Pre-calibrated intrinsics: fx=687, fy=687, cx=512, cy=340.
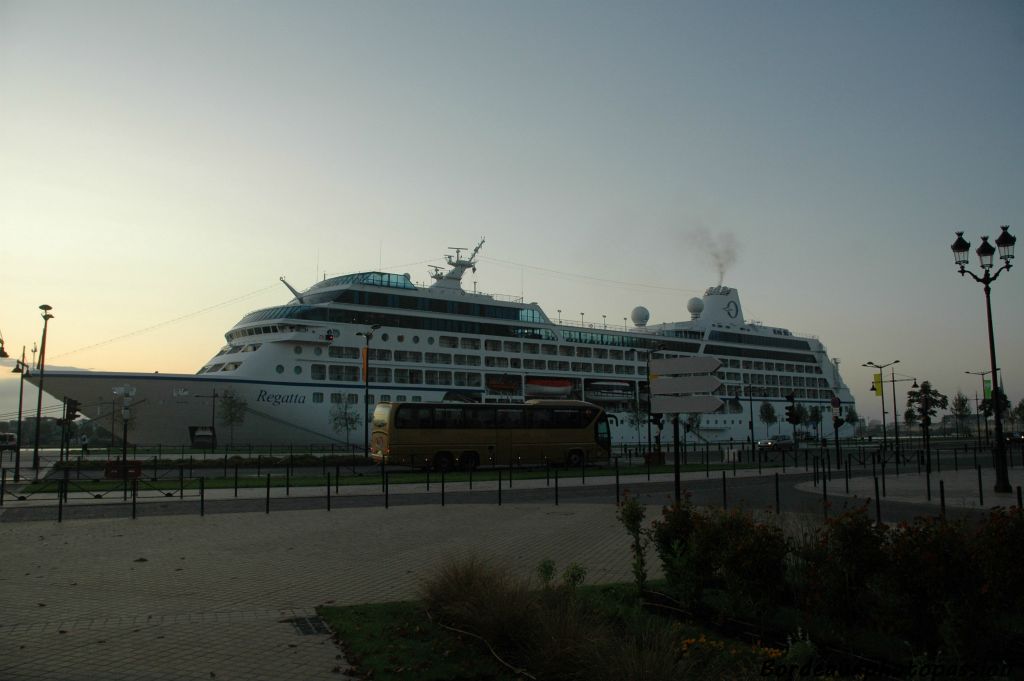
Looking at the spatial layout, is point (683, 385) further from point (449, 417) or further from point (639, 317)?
point (639, 317)

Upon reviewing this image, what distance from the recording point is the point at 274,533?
A: 13.5 m

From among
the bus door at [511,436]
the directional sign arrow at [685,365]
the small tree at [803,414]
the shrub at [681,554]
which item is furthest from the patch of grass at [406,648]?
the small tree at [803,414]

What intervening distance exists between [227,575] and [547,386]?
58.3 metres

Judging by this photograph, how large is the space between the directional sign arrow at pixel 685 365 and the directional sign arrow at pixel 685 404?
0.38 m

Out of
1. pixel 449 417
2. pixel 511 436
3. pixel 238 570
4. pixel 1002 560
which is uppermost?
pixel 449 417

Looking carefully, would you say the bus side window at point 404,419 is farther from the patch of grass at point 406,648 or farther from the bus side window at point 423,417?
the patch of grass at point 406,648

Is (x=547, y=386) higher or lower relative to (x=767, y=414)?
higher

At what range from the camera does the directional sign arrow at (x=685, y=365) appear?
9.43 metres

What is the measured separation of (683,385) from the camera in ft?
31.9

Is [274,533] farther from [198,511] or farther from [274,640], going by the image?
[274,640]

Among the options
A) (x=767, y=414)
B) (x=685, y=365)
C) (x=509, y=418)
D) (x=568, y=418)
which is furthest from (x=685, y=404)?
(x=767, y=414)

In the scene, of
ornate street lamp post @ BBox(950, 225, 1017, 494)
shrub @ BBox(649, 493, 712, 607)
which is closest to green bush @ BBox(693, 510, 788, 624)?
shrub @ BBox(649, 493, 712, 607)

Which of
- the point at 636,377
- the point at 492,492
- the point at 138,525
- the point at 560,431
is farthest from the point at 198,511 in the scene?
the point at 636,377

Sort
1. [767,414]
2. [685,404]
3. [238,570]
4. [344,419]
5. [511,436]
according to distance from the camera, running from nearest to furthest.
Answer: [685,404] → [238,570] → [511,436] → [344,419] → [767,414]
